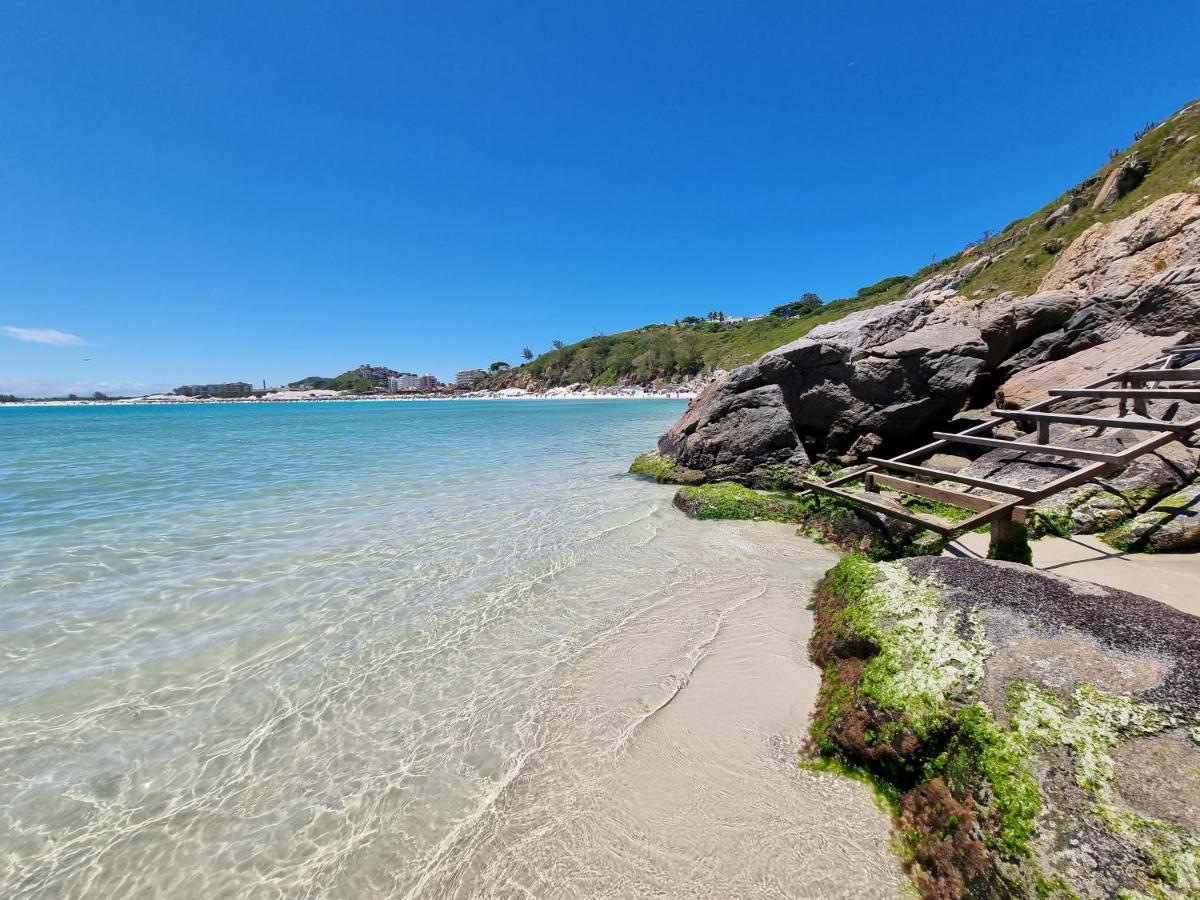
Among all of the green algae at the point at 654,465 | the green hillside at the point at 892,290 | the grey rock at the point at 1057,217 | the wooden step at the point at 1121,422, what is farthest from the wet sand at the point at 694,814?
the grey rock at the point at 1057,217

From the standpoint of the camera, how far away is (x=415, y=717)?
509 centimetres

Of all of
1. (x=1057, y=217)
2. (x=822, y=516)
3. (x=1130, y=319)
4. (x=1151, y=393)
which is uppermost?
(x=1057, y=217)

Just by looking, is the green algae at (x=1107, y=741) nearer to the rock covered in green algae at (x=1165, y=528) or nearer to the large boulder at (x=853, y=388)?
the rock covered in green algae at (x=1165, y=528)

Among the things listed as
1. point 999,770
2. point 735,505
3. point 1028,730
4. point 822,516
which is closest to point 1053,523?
point 822,516

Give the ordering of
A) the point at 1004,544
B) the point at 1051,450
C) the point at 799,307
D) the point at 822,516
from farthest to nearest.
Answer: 1. the point at 799,307
2. the point at 822,516
3. the point at 1051,450
4. the point at 1004,544

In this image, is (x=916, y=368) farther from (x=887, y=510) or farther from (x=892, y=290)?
(x=892, y=290)

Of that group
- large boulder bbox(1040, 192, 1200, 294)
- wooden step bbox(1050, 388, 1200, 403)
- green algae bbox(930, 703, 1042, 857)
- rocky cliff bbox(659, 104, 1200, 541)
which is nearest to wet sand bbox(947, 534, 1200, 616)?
wooden step bbox(1050, 388, 1200, 403)

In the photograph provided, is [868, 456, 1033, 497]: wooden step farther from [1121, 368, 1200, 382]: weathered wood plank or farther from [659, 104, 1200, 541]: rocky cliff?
[659, 104, 1200, 541]: rocky cliff

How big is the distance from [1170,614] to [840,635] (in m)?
2.31

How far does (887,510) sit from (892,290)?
125579 mm

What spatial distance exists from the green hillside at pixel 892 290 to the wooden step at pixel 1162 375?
33.5 m

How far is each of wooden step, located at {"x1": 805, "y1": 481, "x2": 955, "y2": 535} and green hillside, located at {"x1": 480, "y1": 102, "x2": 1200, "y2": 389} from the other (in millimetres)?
39668

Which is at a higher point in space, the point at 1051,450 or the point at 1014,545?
the point at 1051,450

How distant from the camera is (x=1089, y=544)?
7.27m
